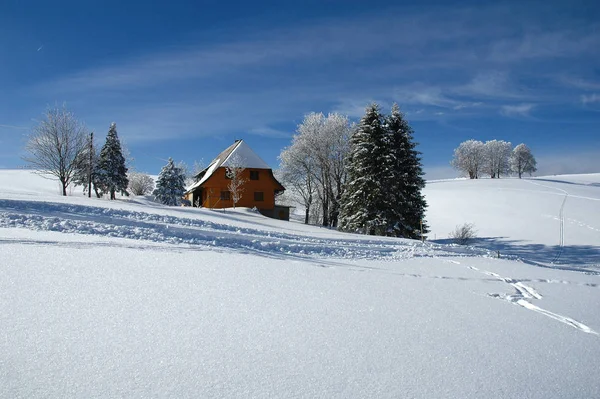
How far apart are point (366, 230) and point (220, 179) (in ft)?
56.6

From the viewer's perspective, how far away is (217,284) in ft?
18.9

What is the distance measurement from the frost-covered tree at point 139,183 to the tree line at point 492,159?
70212 millimetres

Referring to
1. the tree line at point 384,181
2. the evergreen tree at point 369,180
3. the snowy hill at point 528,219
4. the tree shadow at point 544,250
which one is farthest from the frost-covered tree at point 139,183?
the tree shadow at point 544,250

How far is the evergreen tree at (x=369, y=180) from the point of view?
27.0m

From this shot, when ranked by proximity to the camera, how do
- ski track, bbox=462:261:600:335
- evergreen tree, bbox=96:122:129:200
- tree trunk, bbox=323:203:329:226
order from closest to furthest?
ski track, bbox=462:261:600:335
tree trunk, bbox=323:203:329:226
evergreen tree, bbox=96:122:129:200

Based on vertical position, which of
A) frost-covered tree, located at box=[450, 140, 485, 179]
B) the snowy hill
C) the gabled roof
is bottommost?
the snowy hill

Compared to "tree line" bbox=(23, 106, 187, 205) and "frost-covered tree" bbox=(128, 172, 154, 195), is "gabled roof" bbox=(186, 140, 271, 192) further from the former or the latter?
"frost-covered tree" bbox=(128, 172, 154, 195)

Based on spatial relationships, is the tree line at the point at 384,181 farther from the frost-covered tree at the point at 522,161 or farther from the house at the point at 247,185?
the frost-covered tree at the point at 522,161

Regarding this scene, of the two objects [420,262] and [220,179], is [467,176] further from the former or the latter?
[420,262]

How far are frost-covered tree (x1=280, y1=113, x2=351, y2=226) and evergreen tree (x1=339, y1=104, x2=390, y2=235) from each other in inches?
283

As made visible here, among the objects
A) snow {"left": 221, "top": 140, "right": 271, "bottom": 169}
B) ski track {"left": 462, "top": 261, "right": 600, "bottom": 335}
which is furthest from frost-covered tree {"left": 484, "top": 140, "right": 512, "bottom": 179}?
ski track {"left": 462, "top": 261, "right": 600, "bottom": 335}

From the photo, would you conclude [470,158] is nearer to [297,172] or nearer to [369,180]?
[297,172]

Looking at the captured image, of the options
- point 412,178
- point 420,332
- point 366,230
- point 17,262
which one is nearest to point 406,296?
point 420,332

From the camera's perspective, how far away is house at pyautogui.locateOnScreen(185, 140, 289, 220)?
3762 centimetres
